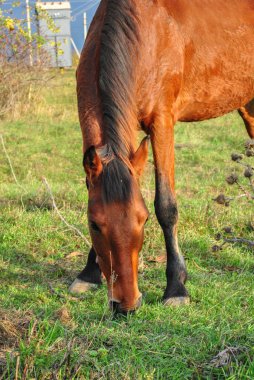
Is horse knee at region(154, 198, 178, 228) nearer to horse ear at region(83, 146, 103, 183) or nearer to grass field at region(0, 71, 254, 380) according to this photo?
grass field at region(0, 71, 254, 380)

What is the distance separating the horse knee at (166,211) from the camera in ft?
13.4

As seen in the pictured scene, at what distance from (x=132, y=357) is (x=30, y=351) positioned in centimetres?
45

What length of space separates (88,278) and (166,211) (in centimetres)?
73

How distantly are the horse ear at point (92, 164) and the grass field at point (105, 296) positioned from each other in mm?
745

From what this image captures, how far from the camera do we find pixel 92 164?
332cm

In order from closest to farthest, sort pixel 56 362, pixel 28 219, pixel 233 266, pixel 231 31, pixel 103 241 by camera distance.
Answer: pixel 56 362 → pixel 103 241 → pixel 233 266 → pixel 231 31 → pixel 28 219

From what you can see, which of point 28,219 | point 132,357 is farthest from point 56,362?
point 28,219

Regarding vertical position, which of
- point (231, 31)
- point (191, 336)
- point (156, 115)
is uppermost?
point (231, 31)

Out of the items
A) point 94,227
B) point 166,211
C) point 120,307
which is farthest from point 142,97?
point 120,307

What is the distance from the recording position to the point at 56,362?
246cm

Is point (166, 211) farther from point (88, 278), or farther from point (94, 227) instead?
point (94, 227)

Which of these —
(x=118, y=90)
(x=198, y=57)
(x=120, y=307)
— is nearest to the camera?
(x=120, y=307)

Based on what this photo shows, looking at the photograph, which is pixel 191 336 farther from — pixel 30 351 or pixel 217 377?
pixel 30 351

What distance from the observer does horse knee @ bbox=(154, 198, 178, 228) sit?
4.08 metres
